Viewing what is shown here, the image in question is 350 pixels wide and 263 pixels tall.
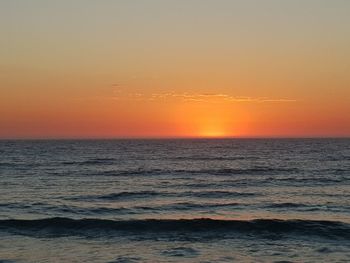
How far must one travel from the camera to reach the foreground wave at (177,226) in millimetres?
19594

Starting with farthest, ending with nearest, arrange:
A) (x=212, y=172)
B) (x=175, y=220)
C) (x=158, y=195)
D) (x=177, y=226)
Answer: (x=212, y=172) < (x=158, y=195) < (x=175, y=220) < (x=177, y=226)

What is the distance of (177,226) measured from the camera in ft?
67.7

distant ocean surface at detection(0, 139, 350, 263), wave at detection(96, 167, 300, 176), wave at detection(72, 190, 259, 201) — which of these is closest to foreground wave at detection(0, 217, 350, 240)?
distant ocean surface at detection(0, 139, 350, 263)

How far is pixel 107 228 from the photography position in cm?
2036

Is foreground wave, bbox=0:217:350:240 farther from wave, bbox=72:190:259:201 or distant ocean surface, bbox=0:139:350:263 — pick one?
wave, bbox=72:190:259:201

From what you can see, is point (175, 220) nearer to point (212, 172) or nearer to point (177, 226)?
point (177, 226)

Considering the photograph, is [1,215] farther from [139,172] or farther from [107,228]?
[139,172]

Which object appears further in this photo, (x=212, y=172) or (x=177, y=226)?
(x=212, y=172)

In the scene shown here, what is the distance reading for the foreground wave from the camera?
1959 centimetres

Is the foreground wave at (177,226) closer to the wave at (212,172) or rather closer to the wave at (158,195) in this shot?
the wave at (158,195)

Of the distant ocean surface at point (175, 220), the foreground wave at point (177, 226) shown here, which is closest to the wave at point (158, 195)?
the distant ocean surface at point (175, 220)

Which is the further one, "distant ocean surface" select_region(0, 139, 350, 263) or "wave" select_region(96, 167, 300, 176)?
"wave" select_region(96, 167, 300, 176)

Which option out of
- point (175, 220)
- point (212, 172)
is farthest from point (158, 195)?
point (212, 172)

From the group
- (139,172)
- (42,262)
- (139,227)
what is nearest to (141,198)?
(139,227)
